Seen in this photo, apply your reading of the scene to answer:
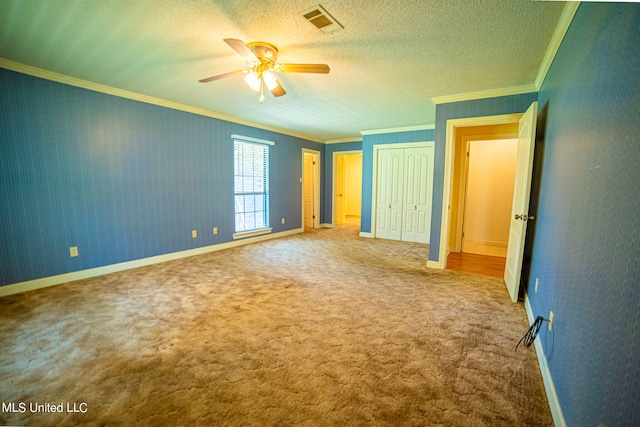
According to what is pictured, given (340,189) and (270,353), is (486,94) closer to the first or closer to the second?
(270,353)

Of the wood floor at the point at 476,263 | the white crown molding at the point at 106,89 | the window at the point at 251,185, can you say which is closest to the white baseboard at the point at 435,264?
the wood floor at the point at 476,263

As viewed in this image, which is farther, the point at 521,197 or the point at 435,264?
the point at 435,264

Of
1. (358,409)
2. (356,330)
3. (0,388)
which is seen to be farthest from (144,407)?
(356,330)

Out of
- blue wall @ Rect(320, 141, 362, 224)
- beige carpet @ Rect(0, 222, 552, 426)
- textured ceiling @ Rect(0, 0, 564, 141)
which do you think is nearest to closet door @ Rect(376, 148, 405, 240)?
blue wall @ Rect(320, 141, 362, 224)

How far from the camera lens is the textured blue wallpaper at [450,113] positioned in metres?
3.32

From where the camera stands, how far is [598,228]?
45.3 inches

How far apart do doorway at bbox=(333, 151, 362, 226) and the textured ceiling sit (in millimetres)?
3941

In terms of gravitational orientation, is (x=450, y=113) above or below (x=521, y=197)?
above

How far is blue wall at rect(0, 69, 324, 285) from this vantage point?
291cm

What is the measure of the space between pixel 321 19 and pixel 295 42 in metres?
0.42

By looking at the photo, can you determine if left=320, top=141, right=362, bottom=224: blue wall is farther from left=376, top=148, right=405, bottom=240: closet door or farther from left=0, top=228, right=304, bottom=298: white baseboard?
left=0, top=228, right=304, bottom=298: white baseboard

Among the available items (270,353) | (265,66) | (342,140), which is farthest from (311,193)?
(270,353)

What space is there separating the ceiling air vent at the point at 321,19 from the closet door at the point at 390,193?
4.13 m


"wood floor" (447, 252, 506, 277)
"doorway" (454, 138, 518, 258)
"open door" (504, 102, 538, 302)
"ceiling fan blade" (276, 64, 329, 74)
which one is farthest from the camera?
"doorway" (454, 138, 518, 258)
